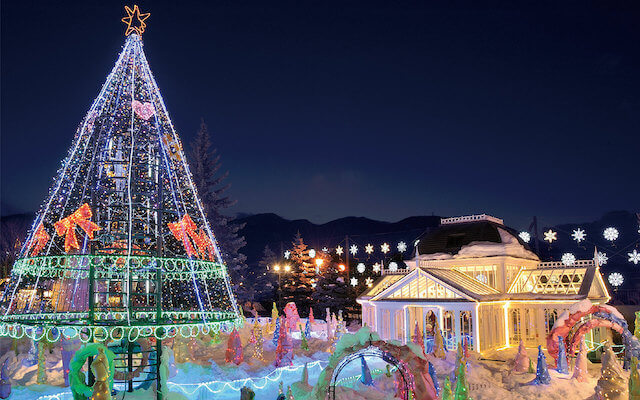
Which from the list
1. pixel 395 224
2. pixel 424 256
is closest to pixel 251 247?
pixel 395 224

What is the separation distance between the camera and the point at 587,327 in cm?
2081

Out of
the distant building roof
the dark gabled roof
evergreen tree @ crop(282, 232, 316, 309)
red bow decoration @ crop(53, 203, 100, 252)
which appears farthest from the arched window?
red bow decoration @ crop(53, 203, 100, 252)

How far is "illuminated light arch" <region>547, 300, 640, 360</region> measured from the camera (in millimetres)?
20495

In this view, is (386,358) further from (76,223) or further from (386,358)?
(76,223)

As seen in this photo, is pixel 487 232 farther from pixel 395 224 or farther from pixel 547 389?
pixel 395 224

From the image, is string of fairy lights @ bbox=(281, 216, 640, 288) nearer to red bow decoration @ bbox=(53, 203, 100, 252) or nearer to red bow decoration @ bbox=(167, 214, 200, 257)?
red bow decoration @ bbox=(167, 214, 200, 257)

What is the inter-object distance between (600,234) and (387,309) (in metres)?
54.6

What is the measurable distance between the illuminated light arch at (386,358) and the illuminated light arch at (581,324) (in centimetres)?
1016

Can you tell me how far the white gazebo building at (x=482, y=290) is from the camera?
25.3m

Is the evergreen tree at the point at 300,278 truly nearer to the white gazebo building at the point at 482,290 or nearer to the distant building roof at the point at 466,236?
the white gazebo building at the point at 482,290

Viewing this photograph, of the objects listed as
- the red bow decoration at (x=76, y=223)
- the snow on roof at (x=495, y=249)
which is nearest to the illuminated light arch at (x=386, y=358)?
the red bow decoration at (x=76, y=223)

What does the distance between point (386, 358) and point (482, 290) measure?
14.1m

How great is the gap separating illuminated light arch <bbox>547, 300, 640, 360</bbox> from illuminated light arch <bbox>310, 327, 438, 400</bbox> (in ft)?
33.3

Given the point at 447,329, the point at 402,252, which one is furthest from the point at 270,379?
the point at 402,252
